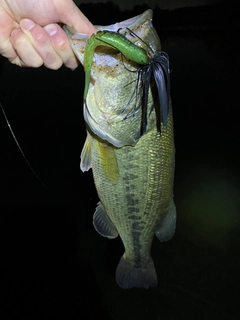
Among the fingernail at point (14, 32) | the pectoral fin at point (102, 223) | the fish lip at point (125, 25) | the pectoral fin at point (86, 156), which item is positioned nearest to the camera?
the fish lip at point (125, 25)

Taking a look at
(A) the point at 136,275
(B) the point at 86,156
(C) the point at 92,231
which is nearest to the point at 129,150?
(B) the point at 86,156

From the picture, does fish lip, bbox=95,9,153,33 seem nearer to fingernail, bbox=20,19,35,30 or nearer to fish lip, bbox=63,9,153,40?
fish lip, bbox=63,9,153,40

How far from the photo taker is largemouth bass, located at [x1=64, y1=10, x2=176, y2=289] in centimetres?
142

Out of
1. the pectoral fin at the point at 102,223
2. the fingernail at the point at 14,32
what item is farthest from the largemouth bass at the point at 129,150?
the fingernail at the point at 14,32

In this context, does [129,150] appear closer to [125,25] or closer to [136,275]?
[125,25]

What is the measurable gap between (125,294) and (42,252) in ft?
5.02

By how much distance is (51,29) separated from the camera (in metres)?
1.57

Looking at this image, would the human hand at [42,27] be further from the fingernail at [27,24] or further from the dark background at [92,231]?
the dark background at [92,231]

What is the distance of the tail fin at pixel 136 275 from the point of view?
7.12 feet

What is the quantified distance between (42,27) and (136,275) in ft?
5.25

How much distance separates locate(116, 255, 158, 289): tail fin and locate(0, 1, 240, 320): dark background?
6.64 feet

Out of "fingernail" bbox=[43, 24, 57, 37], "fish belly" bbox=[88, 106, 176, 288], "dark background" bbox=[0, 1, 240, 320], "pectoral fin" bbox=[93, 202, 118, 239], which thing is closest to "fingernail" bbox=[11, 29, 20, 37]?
"fingernail" bbox=[43, 24, 57, 37]

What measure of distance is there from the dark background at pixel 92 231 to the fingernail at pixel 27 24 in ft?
8.68

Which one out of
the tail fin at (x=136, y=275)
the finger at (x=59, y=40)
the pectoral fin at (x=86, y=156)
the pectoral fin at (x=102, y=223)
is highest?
the finger at (x=59, y=40)
